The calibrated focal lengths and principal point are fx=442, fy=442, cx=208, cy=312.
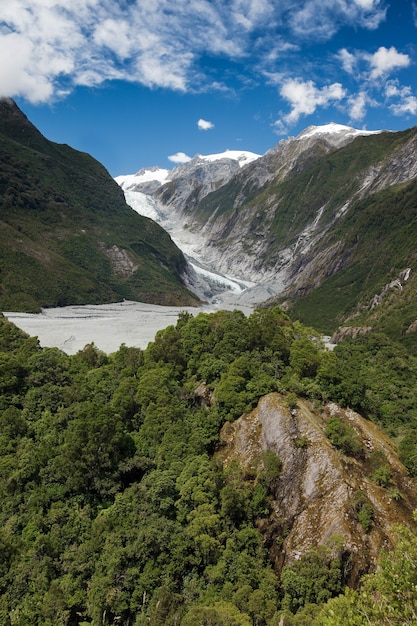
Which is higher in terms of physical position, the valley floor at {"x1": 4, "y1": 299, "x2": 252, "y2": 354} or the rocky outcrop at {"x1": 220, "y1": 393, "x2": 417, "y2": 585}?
the rocky outcrop at {"x1": 220, "y1": 393, "x2": 417, "y2": 585}

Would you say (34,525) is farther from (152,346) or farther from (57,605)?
(152,346)

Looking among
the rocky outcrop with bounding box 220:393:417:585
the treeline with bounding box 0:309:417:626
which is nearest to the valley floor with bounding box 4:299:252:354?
the treeline with bounding box 0:309:417:626

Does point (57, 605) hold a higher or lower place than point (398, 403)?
lower

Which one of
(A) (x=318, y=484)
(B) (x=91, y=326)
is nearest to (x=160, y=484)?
(A) (x=318, y=484)

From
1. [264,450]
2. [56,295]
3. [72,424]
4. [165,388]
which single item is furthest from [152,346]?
[56,295]

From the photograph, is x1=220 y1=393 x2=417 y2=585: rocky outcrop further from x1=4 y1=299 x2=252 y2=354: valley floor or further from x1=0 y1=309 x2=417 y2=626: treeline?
x1=4 y1=299 x2=252 y2=354: valley floor

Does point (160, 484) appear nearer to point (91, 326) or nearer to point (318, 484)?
point (318, 484)
